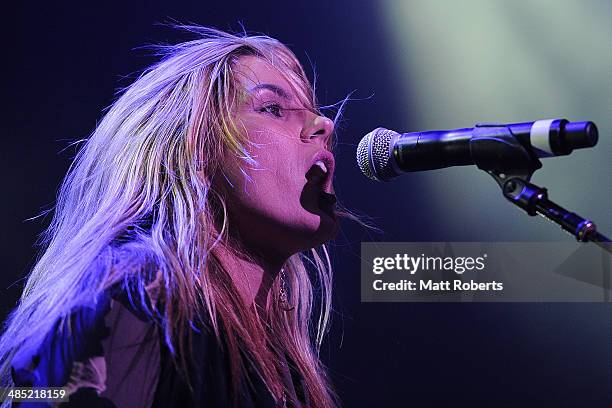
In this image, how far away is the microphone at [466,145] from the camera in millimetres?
955

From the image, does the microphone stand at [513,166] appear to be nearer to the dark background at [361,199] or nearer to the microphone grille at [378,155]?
the microphone grille at [378,155]

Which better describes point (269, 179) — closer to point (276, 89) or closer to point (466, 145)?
point (276, 89)

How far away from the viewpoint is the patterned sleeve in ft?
2.99

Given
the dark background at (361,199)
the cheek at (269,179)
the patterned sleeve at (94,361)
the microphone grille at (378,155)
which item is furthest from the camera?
the dark background at (361,199)

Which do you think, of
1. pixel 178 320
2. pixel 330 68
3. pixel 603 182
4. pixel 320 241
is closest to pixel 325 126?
pixel 320 241

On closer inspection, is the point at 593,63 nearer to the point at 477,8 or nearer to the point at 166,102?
the point at 477,8

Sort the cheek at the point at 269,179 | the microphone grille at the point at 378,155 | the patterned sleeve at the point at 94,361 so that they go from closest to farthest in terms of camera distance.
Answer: the patterned sleeve at the point at 94,361, the microphone grille at the point at 378,155, the cheek at the point at 269,179

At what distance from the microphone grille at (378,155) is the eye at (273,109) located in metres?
0.22

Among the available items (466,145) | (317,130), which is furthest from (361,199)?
(466,145)

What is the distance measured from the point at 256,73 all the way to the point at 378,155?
0.35m

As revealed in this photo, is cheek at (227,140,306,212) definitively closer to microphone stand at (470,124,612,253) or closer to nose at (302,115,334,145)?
nose at (302,115,334,145)

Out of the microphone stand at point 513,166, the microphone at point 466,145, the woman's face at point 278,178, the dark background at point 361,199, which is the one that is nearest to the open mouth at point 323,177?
the woman's face at point 278,178

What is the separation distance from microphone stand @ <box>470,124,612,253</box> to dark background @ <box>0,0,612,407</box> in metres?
1.33

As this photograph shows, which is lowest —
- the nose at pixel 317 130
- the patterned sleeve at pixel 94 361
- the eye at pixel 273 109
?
the patterned sleeve at pixel 94 361
